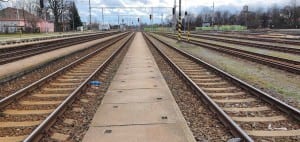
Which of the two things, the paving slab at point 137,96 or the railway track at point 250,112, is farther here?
the paving slab at point 137,96

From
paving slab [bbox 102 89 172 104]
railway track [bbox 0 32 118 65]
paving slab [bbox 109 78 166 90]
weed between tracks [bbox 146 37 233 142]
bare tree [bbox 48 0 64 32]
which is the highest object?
bare tree [bbox 48 0 64 32]

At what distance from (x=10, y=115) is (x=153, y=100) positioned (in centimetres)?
355

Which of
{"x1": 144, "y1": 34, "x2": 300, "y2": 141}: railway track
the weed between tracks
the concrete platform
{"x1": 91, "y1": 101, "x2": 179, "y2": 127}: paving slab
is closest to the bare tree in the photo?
the concrete platform

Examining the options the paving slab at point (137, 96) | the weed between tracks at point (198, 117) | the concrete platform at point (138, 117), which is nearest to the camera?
the concrete platform at point (138, 117)

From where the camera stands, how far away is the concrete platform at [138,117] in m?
6.83

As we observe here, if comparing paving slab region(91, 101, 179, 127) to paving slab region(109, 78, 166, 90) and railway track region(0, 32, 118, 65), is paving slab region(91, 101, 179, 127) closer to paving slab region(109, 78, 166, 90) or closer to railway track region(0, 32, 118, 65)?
paving slab region(109, 78, 166, 90)

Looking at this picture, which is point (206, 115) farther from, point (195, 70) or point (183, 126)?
point (195, 70)

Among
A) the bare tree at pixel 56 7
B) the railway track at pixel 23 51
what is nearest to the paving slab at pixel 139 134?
the railway track at pixel 23 51

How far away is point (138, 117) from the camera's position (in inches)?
324

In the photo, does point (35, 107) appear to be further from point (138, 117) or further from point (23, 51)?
point (23, 51)

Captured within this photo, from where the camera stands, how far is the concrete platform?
6832 millimetres

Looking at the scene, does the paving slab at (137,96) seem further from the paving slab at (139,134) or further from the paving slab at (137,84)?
the paving slab at (139,134)

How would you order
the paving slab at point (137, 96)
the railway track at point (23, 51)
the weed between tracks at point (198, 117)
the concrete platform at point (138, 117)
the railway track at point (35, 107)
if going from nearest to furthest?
1. the concrete platform at point (138, 117)
2. the weed between tracks at point (198, 117)
3. the railway track at point (35, 107)
4. the paving slab at point (137, 96)
5. the railway track at point (23, 51)

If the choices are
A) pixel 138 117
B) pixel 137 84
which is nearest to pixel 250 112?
pixel 138 117
